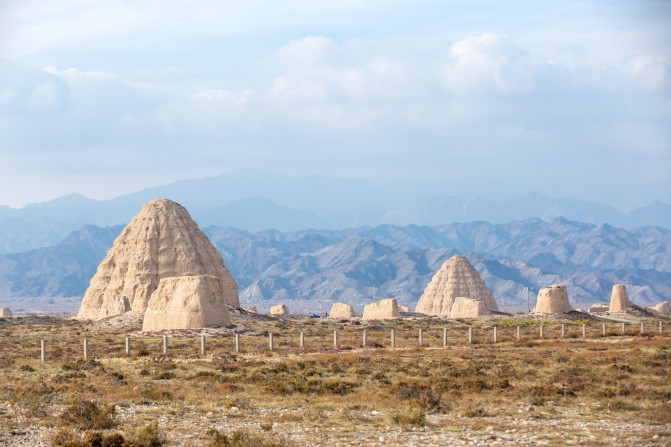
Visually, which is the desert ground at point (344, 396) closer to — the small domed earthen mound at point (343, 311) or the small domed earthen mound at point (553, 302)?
the small domed earthen mound at point (553, 302)

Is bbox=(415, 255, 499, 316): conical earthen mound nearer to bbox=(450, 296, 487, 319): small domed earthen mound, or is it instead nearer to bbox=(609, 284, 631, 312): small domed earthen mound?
bbox=(450, 296, 487, 319): small domed earthen mound

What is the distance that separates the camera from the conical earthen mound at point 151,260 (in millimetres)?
76938

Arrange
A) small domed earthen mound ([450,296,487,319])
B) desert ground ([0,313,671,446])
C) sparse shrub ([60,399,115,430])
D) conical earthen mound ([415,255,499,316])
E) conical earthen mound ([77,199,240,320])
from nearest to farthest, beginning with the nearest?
desert ground ([0,313,671,446]) < sparse shrub ([60,399,115,430]) < conical earthen mound ([77,199,240,320]) < small domed earthen mound ([450,296,487,319]) < conical earthen mound ([415,255,499,316])

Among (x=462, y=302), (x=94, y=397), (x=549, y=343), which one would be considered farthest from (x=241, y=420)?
(x=462, y=302)

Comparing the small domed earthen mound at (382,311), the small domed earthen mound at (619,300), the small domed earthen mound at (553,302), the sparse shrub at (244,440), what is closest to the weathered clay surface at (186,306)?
the sparse shrub at (244,440)

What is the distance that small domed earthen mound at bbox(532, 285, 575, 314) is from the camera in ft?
268

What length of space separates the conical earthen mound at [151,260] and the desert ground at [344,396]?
1348 inches

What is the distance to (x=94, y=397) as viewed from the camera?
26.1 m

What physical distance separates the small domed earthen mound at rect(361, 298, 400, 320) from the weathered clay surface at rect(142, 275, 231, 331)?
122 ft

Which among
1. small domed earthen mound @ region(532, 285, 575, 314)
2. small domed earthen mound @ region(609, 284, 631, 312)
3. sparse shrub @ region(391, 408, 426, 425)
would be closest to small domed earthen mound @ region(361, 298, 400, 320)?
small domed earthen mound @ region(532, 285, 575, 314)

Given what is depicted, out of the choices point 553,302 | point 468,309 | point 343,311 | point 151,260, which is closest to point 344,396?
point 151,260

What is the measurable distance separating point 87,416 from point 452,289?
9045 cm

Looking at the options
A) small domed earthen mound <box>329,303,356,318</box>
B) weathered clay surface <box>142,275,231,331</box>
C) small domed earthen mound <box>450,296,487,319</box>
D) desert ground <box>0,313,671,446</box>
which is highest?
weathered clay surface <box>142,275,231,331</box>

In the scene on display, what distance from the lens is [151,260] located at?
7738 cm
